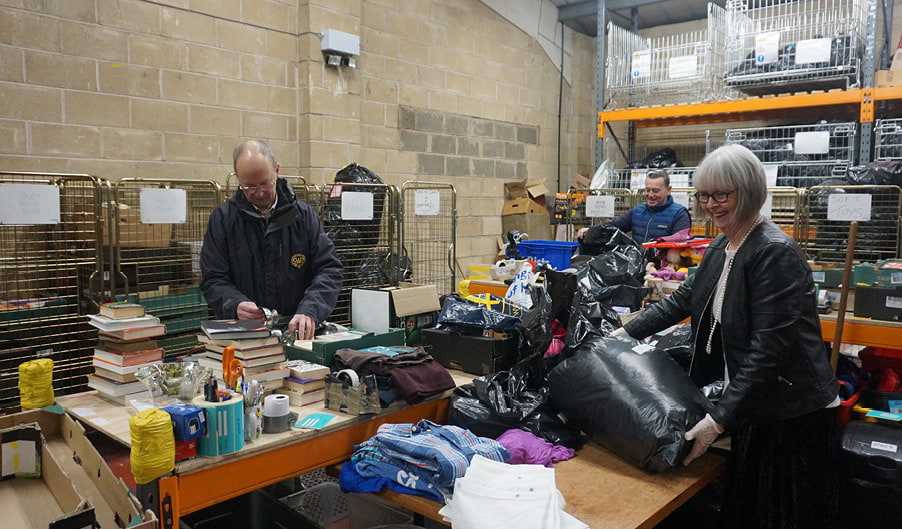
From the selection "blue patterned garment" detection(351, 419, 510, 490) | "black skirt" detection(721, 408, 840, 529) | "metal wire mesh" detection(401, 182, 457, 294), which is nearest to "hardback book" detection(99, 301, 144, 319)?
"blue patterned garment" detection(351, 419, 510, 490)

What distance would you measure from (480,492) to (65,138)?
141 inches

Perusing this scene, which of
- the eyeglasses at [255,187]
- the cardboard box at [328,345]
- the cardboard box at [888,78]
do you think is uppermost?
the cardboard box at [888,78]

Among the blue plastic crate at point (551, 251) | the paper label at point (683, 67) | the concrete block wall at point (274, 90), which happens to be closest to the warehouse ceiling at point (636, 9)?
the concrete block wall at point (274, 90)

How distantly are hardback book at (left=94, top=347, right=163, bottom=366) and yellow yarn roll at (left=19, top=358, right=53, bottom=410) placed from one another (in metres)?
0.16

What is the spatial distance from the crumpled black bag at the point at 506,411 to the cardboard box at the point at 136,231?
238 centimetres

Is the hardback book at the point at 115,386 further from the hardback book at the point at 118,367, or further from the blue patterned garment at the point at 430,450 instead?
the blue patterned garment at the point at 430,450

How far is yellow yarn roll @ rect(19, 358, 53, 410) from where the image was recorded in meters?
2.08

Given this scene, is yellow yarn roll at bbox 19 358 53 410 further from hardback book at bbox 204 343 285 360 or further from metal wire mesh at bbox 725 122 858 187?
metal wire mesh at bbox 725 122 858 187

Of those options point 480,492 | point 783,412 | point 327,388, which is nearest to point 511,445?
point 480,492

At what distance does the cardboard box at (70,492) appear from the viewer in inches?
57.6

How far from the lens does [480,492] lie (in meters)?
1.67

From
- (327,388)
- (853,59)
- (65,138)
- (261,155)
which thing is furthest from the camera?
(853,59)

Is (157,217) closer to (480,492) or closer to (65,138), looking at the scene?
(65,138)

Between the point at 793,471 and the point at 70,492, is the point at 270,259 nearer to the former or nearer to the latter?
the point at 70,492
